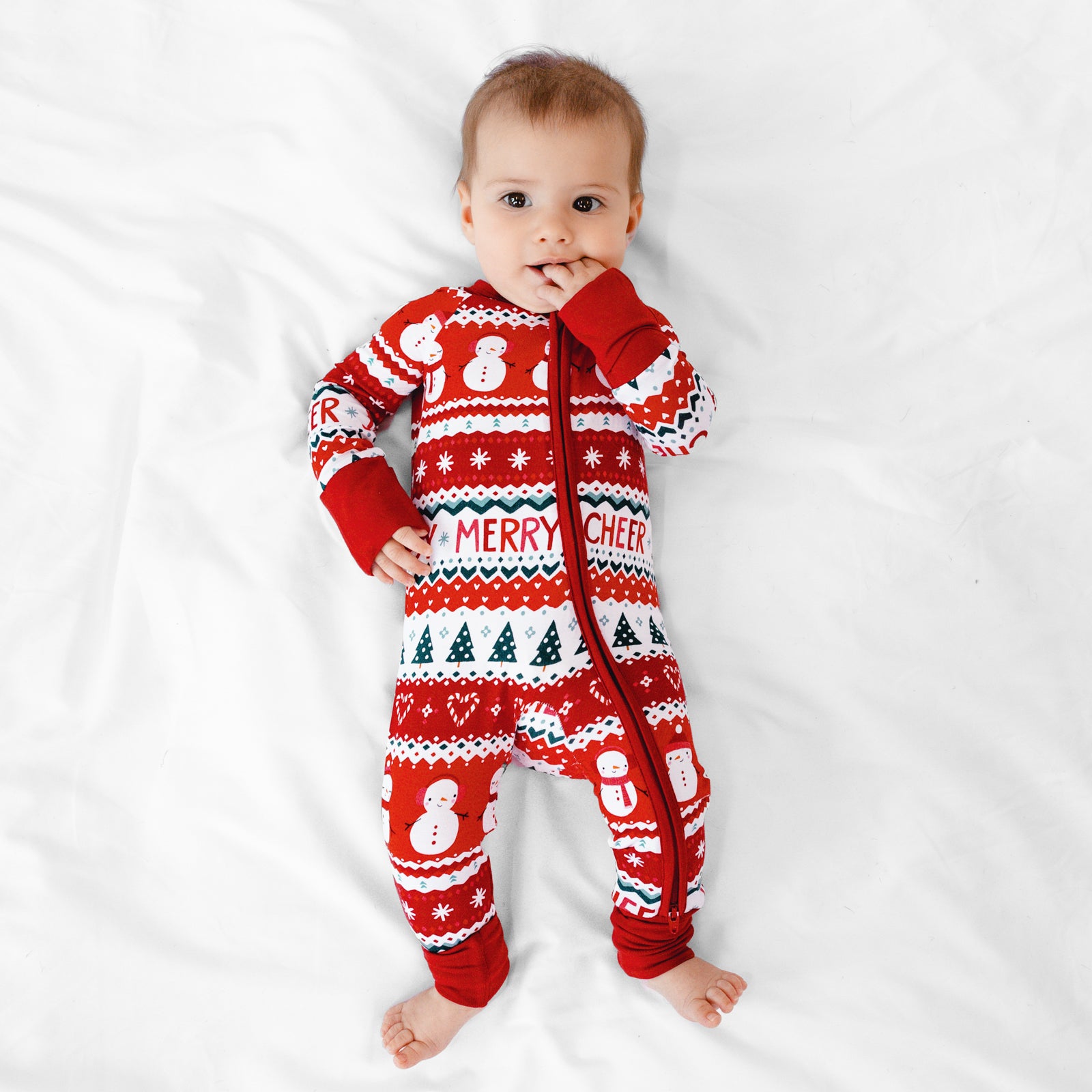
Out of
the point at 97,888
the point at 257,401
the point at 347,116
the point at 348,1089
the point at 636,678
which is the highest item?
the point at 347,116

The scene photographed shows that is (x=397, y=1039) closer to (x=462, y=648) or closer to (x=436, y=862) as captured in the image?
(x=436, y=862)

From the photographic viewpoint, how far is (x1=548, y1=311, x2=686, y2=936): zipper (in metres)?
1.20

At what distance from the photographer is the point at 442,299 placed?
134 centimetres

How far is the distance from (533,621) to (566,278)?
454mm

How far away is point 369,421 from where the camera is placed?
1.36 m

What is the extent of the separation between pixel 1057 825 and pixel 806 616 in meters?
0.44

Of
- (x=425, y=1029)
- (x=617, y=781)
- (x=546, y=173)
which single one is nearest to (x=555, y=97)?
(x=546, y=173)

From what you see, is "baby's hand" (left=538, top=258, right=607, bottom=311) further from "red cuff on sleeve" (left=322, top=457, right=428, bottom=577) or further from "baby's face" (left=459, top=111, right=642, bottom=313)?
"red cuff on sleeve" (left=322, top=457, right=428, bottom=577)

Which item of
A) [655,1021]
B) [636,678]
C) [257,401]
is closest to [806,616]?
[636,678]

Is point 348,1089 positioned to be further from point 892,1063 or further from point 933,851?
point 933,851

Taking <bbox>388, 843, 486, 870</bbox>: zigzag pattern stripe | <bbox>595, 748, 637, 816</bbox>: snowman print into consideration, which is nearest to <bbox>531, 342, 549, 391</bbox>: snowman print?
<bbox>595, 748, 637, 816</bbox>: snowman print

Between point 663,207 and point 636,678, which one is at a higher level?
point 663,207

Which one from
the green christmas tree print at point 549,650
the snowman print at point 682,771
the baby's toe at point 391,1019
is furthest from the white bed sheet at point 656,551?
the green christmas tree print at point 549,650

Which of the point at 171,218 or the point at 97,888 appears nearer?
the point at 97,888
